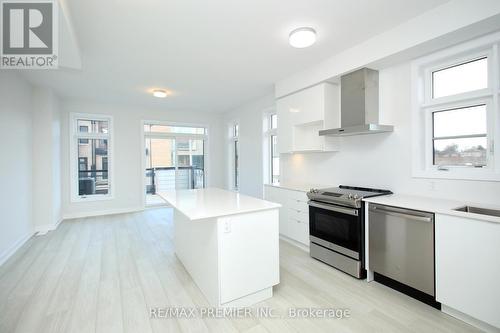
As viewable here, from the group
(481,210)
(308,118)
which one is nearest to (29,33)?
(308,118)

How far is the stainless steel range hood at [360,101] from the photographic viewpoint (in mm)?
2900

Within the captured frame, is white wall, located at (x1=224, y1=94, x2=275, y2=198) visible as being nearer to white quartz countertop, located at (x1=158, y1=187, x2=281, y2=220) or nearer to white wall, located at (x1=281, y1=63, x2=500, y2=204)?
white wall, located at (x1=281, y1=63, x2=500, y2=204)

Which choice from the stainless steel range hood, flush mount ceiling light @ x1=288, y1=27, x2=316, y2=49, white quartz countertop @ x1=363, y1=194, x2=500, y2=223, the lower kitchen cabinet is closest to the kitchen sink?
white quartz countertop @ x1=363, y1=194, x2=500, y2=223

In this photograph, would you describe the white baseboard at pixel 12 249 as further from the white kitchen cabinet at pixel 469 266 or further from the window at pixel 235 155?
the white kitchen cabinet at pixel 469 266

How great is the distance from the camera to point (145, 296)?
7.59ft

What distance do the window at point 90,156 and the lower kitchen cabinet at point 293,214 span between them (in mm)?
4461

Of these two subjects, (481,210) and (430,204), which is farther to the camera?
(430,204)

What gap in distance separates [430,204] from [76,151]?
6.66m

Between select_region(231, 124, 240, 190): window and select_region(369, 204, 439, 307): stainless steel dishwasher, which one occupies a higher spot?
select_region(231, 124, 240, 190): window

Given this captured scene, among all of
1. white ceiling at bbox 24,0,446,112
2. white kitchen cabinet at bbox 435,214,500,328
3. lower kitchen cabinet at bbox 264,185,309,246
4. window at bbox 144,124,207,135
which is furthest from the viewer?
window at bbox 144,124,207,135

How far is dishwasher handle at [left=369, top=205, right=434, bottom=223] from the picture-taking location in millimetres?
2070

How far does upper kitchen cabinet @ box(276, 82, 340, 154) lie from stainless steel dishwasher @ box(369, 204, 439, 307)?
136 centimetres

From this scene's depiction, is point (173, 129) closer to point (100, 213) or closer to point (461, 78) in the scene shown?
point (100, 213)

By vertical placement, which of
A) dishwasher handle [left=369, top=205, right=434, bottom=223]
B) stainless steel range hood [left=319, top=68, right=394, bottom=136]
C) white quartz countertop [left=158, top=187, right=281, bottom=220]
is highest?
stainless steel range hood [left=319, top=68, right=394, bottom=136]
